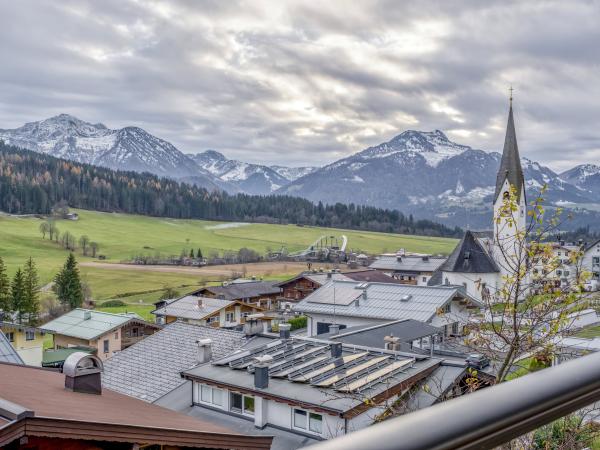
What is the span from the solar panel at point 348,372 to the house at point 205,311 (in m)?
24.9

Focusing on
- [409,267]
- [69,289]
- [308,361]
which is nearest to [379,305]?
[308,361]

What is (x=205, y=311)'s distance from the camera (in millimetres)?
39781

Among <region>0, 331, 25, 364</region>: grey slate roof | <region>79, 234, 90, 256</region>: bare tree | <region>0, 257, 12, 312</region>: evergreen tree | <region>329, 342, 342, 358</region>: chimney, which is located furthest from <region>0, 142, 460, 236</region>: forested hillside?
<region>329, 342, 342, 358</region>: chimney

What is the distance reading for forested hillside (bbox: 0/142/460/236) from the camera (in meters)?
137

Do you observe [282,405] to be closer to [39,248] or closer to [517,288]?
[517,288]

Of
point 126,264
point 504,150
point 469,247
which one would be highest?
point 504,150

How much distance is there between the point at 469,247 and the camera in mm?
48250

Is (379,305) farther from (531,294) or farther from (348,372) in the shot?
(531,294)

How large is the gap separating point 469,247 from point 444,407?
49.4 meters

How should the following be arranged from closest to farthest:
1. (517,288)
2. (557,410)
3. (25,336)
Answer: (557,410), (517,288), (25,336)

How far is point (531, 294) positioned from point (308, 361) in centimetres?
915

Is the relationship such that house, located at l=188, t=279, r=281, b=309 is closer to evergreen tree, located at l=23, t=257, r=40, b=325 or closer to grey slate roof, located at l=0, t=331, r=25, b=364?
evergreen tree, located at l=23, t=257, r=40, b=325

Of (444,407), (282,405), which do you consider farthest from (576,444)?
(282,405)

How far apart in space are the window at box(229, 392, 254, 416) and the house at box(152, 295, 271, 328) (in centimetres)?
2412
